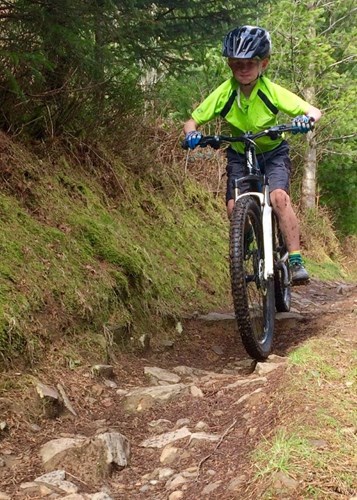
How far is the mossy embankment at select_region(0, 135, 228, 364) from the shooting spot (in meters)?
3.85

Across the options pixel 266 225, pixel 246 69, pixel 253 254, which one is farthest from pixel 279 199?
pixel 246 69

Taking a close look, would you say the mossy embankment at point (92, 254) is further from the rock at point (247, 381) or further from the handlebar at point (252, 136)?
the handlebar at point (252, 136)

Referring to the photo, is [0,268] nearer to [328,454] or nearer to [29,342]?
[29,342]

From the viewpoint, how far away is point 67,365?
3707mm

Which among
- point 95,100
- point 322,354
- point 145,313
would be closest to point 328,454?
point 322,354

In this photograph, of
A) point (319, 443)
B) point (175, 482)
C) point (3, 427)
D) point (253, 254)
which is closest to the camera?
point (319, 443)

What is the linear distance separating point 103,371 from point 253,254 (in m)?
1.45

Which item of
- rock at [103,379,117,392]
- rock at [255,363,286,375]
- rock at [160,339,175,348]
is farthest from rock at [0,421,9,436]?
rock at [160,339,175,348]

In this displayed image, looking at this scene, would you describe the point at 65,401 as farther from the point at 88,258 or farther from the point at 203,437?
the point at 88,258

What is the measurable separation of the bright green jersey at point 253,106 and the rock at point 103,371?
7.08ft

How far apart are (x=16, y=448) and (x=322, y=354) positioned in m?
1.70

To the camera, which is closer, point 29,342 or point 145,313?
point 29,342

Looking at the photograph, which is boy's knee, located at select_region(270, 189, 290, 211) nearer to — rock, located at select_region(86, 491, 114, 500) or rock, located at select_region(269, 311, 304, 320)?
rock, located at select_region(269, 311, 304, 320)

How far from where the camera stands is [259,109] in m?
4.79
